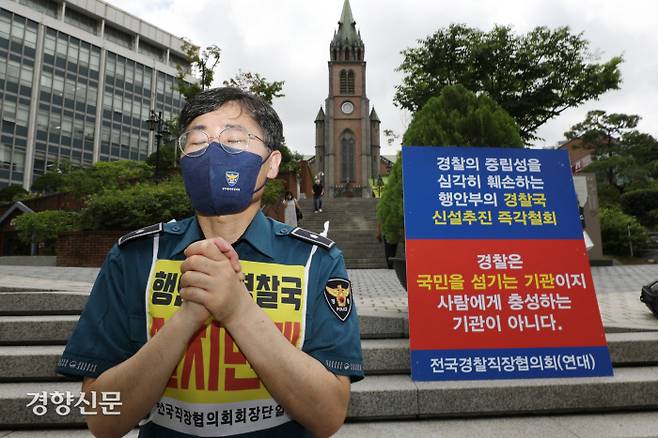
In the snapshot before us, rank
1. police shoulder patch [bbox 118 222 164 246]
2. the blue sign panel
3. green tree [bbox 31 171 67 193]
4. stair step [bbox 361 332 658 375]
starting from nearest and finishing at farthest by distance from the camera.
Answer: police shoulder patch [bbox 118 222 164 246], stair step [bbox 361 332 658 375], the blue sign panel, green tree [bbox 31 171 67 193]

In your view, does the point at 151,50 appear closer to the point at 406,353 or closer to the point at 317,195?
the point at 317,195

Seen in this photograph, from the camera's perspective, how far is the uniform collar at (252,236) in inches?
47.4

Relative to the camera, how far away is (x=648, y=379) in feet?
10.4

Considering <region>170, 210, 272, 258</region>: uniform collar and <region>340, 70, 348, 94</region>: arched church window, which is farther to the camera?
<region>340, 70, 348, 94</region>: arched church window

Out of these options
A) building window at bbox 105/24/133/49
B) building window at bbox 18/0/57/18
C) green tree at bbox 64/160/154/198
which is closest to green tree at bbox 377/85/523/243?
green tree at bbox 64/160/154/198

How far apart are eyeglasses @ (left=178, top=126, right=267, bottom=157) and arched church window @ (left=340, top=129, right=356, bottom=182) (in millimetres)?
53679

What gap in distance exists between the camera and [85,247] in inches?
449

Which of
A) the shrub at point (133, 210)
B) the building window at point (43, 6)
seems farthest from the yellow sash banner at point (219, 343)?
the building window at point (43, 6)

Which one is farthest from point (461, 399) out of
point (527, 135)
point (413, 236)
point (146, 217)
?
point (527, 135)

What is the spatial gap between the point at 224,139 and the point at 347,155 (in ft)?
179

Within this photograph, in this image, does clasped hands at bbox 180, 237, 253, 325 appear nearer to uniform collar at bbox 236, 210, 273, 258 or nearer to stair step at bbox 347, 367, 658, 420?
uniform collar at bbox 236, 210, 273, 258

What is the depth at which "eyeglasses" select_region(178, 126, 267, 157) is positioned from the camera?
1.21 m

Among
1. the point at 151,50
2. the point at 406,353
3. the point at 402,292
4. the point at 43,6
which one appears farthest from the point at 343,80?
the point at 406,353

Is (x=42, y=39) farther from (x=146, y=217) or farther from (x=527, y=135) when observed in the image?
(x=527, y=135)
